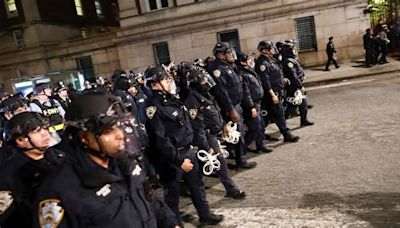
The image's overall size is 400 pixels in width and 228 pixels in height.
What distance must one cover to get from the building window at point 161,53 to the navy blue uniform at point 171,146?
679 inches

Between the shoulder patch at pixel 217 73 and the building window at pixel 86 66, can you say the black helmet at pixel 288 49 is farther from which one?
the building window at pixel 86 66

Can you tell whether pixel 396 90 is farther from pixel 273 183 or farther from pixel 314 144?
pixel 273 183

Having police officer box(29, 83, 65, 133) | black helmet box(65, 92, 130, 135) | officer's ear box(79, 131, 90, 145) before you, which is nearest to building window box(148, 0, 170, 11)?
police officer box(29, 83, 65, 133)

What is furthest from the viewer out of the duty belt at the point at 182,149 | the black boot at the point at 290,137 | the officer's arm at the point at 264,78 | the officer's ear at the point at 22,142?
the officer's arm at the point at 264,78

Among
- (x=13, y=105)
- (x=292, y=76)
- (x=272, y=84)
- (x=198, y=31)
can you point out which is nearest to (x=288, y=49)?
(x=292, y=76)

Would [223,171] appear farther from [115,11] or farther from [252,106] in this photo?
[115,11]

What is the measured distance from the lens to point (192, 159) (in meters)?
4.61

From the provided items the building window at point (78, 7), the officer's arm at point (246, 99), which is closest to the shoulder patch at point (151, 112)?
the officer's arm at point (246, 99)

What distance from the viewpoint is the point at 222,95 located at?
6.53 meters

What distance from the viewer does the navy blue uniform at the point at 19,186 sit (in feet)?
9.20

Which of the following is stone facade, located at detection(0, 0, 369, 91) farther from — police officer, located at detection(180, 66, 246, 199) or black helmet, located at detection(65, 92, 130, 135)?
black helmet, located at detection(65, 92, 130, 135)

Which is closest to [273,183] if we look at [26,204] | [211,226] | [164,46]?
[211,226]

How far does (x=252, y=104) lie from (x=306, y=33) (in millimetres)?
13995

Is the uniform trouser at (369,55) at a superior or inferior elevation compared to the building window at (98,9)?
inferior
